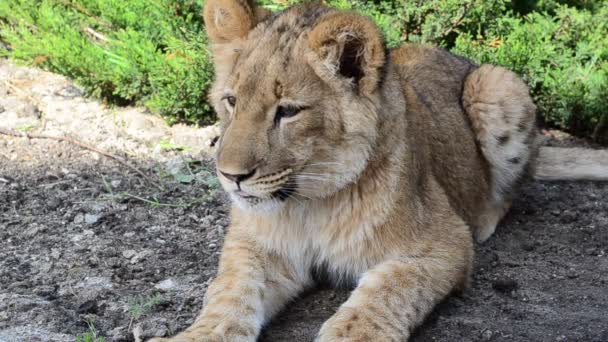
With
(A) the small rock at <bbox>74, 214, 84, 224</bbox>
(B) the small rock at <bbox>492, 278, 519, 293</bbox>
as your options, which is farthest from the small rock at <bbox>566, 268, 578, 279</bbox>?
(A) the small rock at <bbox>74, 214, 84, 224</bbox>

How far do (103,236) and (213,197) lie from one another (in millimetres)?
737

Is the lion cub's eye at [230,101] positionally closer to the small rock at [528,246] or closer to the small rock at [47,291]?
the small rock at [47,291]

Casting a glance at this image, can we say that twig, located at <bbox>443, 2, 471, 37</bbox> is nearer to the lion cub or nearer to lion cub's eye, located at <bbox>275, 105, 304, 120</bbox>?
the lion cub

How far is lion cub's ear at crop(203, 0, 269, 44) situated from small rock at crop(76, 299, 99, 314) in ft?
3.82

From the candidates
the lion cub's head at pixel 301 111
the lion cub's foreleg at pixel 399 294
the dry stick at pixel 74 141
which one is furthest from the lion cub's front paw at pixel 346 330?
the dry stick at pixel 74 141

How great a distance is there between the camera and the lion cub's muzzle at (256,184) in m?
3.36

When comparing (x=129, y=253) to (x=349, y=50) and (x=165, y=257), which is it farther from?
(x=349, y=50)

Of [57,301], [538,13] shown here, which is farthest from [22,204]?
[538,13]

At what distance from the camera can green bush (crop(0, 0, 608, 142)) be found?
5.97m

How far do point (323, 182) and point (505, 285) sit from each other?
→ 107 cm

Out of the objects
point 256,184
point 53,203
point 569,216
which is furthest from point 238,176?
point 569,216

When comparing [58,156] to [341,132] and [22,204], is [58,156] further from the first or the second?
[341,132]

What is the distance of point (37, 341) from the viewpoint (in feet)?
11.4

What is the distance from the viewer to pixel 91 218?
4.77 m
